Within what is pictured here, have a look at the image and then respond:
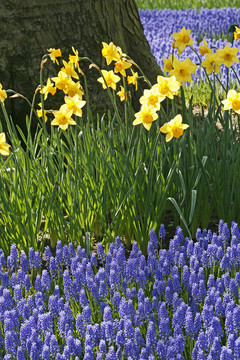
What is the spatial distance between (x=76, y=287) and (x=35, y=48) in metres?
2.23

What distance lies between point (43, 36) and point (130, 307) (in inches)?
102

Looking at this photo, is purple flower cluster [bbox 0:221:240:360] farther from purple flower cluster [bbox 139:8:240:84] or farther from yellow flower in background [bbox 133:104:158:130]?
purple flower cluster [bbox 139:8:240:84]

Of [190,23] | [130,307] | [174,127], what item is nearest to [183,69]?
[174,127]

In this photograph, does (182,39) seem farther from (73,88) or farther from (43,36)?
(43,36)

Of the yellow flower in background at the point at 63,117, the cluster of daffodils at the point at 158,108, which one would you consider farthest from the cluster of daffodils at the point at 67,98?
the cluster of daffodils at the point at 158,108

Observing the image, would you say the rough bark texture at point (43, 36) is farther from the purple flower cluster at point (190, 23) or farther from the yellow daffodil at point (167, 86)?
the purple flower cluster at point (190, 23)

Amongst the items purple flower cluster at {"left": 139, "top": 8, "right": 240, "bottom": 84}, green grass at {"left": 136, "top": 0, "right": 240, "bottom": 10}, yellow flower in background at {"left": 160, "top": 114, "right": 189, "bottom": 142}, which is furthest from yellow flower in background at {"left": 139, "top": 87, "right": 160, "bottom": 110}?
green grass at {"left": 136, "top": 0, "right": 240, "bottom": 10}

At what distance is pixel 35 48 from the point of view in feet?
14.6

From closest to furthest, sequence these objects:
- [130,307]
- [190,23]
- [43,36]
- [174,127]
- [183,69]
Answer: [130,307] → [174,127] → [183,69] → [43,36] → [190,23]

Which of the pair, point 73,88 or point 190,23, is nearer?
point 73,88

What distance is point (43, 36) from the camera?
448cm

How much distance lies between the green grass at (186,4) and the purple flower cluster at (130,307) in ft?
31.9

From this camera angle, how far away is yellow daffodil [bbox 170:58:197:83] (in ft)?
10.3

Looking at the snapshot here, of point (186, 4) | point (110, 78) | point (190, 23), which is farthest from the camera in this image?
point (186, 4)
